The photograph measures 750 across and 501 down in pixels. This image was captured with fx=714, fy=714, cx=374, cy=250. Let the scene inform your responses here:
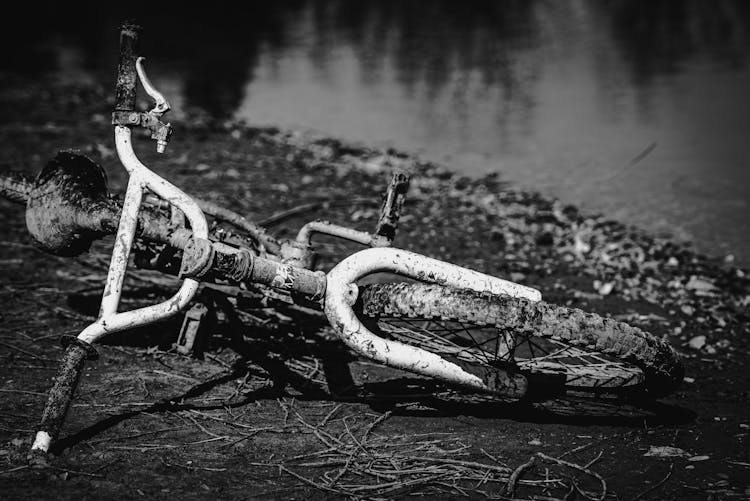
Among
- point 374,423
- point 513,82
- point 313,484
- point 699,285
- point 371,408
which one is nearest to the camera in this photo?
point 313,484

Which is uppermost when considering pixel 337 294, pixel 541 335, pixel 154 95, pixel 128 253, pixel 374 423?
pixel 154 95

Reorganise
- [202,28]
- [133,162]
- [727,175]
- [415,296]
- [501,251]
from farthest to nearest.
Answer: [202,28]
[727,175]
[501,251]
[133,162]
[415,296]

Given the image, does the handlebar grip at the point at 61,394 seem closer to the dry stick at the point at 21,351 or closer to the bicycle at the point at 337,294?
the bicycle at the point at 337,294

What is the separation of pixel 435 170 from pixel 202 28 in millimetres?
12731

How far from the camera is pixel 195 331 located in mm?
3404

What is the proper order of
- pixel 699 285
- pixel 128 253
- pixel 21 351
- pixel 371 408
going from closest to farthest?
pixel 128 253
pixel 371 408
pixel 21 351
pixel 699 285

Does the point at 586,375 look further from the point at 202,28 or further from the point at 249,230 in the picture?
the point at 202,28

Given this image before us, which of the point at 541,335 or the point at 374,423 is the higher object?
the point at 541,335

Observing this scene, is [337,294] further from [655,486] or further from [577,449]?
[655,486]

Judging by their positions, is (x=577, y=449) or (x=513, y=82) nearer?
(x=577, y=449)

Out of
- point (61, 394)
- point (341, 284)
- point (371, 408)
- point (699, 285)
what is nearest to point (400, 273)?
point (341, 284)

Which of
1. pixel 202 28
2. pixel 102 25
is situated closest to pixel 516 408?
pixel 202 28

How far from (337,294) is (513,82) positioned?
30.8 ft

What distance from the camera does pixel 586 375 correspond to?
306cm
